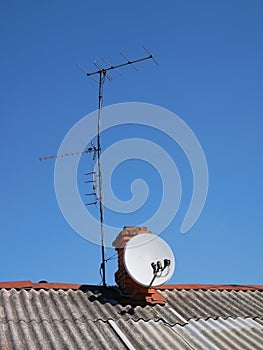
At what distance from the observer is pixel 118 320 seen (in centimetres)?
862

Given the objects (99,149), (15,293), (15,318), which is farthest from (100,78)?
(15,318)

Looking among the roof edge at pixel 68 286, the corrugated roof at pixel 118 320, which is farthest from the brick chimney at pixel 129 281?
the roof edge at pixel 68 286

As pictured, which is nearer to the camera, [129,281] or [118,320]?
[118,320]

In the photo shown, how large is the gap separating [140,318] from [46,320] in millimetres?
1594

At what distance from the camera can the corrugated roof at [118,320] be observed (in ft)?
25.0

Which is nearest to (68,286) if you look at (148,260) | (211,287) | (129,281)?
(129,281)

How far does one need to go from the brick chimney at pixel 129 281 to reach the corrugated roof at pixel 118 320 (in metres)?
0.20

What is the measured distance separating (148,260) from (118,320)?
1.78 metres

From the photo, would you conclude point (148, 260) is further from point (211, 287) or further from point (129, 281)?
point (211, 287)

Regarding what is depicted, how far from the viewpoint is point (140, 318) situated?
8859mm

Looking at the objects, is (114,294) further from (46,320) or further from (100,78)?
(100,78)

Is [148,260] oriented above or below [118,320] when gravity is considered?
above

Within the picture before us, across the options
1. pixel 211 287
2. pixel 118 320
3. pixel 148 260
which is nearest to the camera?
pixel 118 320

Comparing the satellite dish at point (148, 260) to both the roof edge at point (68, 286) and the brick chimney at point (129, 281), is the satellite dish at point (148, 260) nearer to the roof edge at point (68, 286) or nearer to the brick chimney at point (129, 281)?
the brick chimney at point (129, 281)
